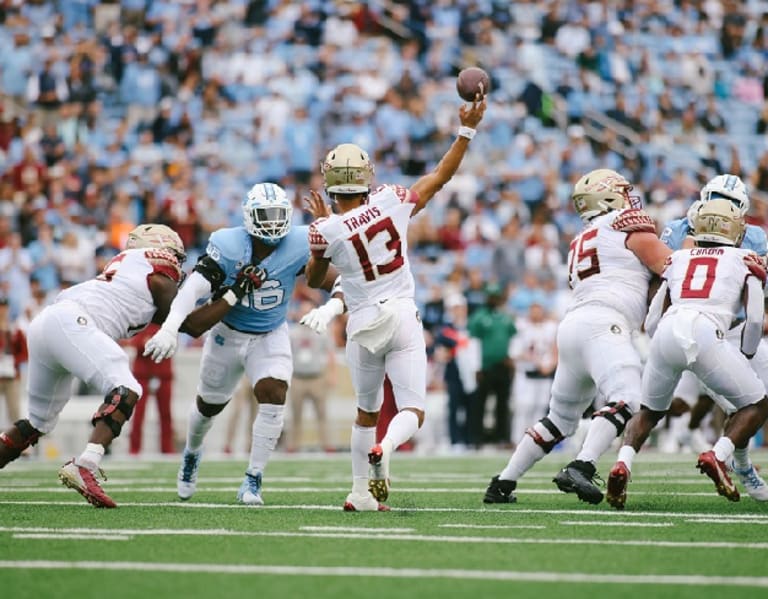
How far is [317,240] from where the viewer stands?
23.4 ft

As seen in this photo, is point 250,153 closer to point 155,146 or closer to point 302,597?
point 155,146

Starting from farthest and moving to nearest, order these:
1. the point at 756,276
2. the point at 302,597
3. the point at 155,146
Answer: the point at 155,146 → the point at 756,276 → the point at 302,597

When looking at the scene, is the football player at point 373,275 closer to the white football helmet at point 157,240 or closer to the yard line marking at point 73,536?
the white football helmet at point 157,240

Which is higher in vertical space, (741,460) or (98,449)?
(741,460)

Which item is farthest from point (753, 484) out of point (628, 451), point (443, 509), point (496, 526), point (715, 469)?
Result: point (496, 526)

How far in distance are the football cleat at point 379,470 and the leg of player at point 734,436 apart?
1.54 m

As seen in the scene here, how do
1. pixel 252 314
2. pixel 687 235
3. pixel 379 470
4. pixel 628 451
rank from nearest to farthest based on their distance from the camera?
pixel 379 470 < pixel 628 451 < pixel 252 314 < pixel 687 235

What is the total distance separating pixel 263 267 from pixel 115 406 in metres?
1.11

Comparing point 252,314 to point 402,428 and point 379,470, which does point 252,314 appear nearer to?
point 402,428

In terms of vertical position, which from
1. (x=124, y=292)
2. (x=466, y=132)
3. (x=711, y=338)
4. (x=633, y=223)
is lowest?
(x=124, y=292)

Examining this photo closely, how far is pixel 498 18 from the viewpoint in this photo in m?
21.3

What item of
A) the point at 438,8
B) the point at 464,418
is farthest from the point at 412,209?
the point at 438,8

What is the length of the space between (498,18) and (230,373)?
14211mm

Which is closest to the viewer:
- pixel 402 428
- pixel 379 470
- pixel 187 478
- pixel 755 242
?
pixel 379 470
